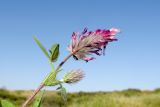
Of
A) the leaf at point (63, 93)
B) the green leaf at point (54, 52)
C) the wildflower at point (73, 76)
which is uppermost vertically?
the green leaf at point (54, 52)

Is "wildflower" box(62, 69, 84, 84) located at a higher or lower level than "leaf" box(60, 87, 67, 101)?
higher

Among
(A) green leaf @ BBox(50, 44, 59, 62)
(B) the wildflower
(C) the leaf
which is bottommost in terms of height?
(C) the leaf

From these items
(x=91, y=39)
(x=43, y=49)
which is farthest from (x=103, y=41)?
(x=43, y=49)

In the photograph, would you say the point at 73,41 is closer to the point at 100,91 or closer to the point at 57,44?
the point at 57,44

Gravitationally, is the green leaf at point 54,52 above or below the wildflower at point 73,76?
above
